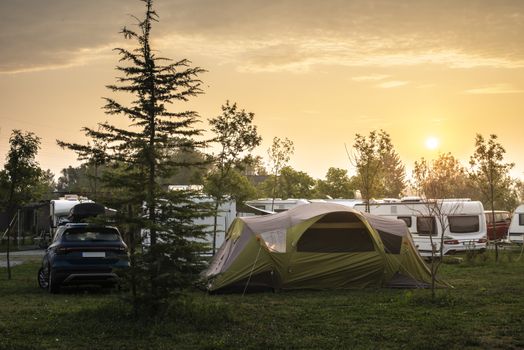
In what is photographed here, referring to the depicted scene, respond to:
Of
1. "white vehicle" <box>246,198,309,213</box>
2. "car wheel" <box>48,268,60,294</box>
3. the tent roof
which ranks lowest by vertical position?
"car wheel" <box>48,268,60,294</box>

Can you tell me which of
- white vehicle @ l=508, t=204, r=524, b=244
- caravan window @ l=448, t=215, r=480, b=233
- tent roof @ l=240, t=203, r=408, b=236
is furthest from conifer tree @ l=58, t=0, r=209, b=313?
white vehicle @ l=508, t=204, r=524, b=244

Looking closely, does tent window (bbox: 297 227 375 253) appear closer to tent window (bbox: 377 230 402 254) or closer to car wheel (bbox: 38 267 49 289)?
tent window (bbox: 377 230 402 254)

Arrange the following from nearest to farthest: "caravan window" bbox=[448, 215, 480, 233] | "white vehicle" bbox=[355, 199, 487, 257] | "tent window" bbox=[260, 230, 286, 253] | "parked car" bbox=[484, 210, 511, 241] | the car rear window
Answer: the car rear window < "tent window" bbox=[260, 230, 286, 253] < "white vehicle" bbox=[355, 199, 487, 257] < "caravan window" bbox=[448, 215, 480, 233] < "parked car" bbox=[484, 210, 511, 241]

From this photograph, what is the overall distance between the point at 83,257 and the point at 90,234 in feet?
2.03

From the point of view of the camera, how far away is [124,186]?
10000mm

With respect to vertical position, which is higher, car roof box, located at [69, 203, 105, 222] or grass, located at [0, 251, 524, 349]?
car roof box, located at [69, 203, 105, 222]

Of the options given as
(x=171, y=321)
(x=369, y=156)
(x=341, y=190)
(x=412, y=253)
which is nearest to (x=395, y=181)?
(x=341, y=190)

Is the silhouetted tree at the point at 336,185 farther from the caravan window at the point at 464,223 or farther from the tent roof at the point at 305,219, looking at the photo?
the tent roof at the point at 305,219

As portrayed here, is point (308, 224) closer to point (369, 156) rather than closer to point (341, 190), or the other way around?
point (369, 156)

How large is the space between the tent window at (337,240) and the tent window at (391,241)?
40cm

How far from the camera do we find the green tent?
1503 cm

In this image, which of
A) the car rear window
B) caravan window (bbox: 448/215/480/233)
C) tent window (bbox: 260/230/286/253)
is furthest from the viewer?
caravan window (bbox: 448/215/480/233)

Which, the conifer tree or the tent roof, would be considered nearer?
the conifer tree

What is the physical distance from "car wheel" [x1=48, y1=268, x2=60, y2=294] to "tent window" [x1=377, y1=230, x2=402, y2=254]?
25.1 feet
